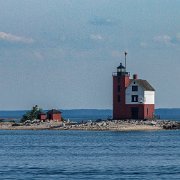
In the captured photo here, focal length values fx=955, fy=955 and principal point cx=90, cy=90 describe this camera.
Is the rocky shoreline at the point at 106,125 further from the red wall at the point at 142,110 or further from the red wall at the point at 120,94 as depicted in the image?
the red wall at the point at 120,94

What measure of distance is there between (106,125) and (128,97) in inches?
206

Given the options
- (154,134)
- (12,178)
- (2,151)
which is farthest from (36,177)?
(154,134)

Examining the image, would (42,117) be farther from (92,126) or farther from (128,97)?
(128,97)

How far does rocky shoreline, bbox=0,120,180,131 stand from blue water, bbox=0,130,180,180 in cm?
948

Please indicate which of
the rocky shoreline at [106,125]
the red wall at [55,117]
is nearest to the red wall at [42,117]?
the red wall at [55,117]

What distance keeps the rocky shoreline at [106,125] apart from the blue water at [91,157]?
9.48 m

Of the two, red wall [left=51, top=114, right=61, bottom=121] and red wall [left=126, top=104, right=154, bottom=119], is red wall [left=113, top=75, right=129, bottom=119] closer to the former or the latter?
red wall [left=126, top=104, right=154, bottom=119]

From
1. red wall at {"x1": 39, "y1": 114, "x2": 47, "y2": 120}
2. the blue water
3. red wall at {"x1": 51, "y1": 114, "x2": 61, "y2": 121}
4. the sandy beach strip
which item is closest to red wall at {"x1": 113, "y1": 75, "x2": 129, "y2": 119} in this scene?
the sandy beach strip

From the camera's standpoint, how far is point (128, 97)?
132375mm

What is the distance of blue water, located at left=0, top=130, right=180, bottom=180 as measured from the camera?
64750 mm

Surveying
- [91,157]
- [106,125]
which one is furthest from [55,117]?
[91,157]

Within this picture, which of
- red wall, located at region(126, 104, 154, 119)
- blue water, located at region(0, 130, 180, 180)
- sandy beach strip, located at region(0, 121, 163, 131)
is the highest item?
red wall, located at region(126, 104, 154, 119)

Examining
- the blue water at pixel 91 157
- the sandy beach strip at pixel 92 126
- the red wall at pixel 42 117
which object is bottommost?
the blue water at pixel 91 157

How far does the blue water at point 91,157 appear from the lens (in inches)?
2549
